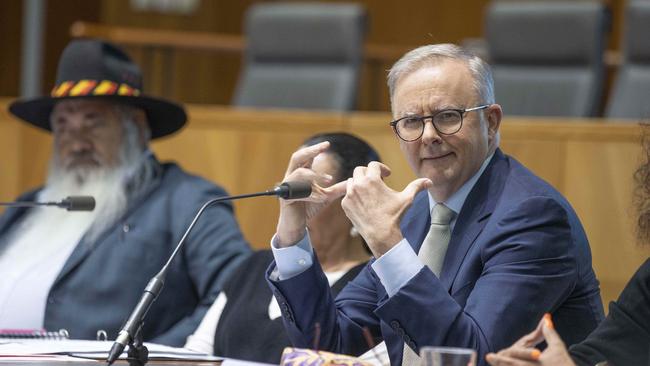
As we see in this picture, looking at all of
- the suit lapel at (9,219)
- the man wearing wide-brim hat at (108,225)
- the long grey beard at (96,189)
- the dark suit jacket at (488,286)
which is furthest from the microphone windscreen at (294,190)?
the suit lapel at (9,219)

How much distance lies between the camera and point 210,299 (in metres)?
3.62

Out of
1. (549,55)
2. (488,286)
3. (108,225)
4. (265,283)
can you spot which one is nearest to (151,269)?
(108,225)

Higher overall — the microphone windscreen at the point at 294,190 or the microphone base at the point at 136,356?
the microphone windscreen at the point at 294,190

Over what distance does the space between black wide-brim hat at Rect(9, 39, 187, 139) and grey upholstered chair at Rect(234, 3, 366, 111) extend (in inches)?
77.0

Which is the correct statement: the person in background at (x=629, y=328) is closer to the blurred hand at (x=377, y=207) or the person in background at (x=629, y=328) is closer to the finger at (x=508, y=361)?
the finger at (x=508, y=361)

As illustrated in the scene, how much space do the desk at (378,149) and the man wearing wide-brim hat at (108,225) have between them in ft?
2.45

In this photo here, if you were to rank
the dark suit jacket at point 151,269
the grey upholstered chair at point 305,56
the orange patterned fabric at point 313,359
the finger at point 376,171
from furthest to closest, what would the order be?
the grey upholstered chair at point 305,56
the dark suit jacket at point 151,269
the finger at point 376,171
the orange patterned fabric at point 313,359

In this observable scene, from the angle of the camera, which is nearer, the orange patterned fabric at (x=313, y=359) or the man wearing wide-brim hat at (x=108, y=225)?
the orange patterned fabric at (x=313, y=359)

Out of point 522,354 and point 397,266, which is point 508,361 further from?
point 397,266

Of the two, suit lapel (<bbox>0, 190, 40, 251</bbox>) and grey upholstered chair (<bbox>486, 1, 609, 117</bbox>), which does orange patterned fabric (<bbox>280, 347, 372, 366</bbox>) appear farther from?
grey upholstered chair (<bbox>486, 1, 609, 117</bbox>)

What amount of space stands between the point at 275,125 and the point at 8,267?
144 centimetres

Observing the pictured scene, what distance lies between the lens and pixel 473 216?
2506mm

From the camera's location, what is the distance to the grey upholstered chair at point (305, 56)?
602cm

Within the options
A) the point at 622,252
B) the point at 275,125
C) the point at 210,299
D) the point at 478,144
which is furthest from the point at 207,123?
the point at 478,144
